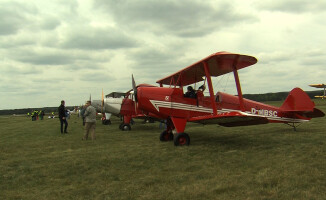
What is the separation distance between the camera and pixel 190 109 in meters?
8.30

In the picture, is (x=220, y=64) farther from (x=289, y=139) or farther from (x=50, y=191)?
(x=50, y=191)

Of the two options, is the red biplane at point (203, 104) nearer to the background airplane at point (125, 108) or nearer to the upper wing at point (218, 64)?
the upper wing at point (218, 64)

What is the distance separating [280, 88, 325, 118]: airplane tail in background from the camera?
31.9ft

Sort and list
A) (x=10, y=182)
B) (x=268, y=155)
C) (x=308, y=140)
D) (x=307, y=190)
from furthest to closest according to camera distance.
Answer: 1. (x=308, y=140)
2. (x=268, y=155)
3. (x=10, y=182)
4. (x=307, y=190)

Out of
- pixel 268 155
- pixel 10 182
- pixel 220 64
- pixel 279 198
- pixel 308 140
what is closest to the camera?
pixel 279 198

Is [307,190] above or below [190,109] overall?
below

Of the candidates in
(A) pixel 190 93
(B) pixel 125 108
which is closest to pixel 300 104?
(A) pixel 190 93

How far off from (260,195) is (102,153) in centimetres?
453

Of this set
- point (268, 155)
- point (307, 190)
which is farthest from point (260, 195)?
point (268, 155)

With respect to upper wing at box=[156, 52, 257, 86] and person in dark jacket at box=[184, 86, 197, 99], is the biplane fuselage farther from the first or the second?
upper wing at box=[156, 52, 257, 86]

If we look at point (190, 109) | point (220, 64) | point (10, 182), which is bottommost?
point (10, 182)

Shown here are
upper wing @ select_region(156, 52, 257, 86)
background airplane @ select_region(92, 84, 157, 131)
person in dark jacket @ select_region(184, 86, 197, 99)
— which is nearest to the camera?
upper wing @ select_region(156, 52, 257, 86)

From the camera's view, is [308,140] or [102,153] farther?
[308,140]

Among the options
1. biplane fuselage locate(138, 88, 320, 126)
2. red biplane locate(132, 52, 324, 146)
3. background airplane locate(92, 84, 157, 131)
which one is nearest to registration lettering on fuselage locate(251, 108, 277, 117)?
red biplane locate(132, 52, 324, 146)
